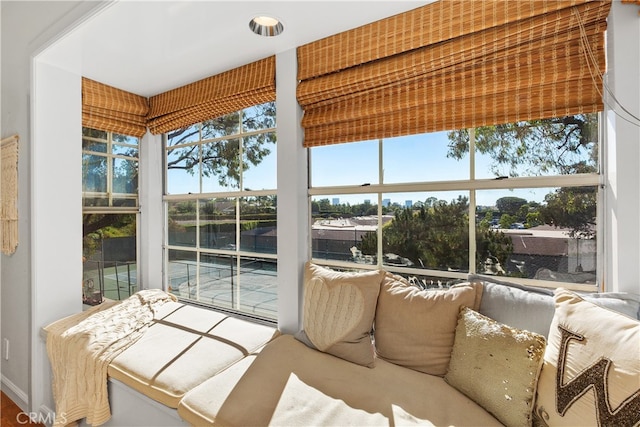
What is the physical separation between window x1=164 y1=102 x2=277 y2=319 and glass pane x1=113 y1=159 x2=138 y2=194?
29cm

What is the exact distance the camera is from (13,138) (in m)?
2.11

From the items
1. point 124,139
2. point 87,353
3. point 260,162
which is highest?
point 124,139

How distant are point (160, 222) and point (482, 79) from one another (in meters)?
2.84

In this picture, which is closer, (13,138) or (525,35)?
(525,35)

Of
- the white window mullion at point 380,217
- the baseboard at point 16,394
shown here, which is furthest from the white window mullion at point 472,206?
the baseboard at point 16,394

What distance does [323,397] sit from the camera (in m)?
1.22

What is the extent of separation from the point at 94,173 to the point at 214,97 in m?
1.28

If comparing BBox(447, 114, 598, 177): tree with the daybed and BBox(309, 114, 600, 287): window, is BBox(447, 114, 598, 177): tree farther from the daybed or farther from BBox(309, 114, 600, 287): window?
the daybed

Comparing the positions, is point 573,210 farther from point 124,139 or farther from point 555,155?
point 124,139

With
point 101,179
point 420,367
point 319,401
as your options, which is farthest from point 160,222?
point 420,367

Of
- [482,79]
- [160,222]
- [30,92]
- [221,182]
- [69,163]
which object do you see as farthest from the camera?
[160,222]

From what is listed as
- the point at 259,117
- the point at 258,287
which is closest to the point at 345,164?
the point at 259,117

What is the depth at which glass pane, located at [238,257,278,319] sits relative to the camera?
2236 millimetres

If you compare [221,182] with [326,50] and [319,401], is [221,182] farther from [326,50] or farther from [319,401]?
[319,401]
